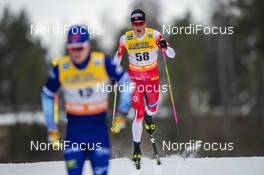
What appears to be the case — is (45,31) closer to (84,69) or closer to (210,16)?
(84,69)

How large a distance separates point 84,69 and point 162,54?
7.52ft

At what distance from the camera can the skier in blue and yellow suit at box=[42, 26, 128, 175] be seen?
6.20 meters

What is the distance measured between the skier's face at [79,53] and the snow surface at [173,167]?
9.44 ft

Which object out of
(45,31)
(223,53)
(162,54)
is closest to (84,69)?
(162,54)

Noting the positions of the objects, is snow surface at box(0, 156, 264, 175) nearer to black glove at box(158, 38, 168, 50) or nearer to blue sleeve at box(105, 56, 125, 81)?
black glove at box(158, 38, 168, 50)

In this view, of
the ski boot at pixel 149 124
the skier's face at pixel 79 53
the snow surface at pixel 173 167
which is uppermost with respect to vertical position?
the skier's face at pixel 79 53

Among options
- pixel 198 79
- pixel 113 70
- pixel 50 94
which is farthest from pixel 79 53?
pixel 198 79

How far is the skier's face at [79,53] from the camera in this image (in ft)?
20.1

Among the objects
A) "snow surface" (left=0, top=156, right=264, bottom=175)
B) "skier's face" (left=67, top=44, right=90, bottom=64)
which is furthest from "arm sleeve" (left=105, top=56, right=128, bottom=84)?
"snow surface" (left=0, top=156, right=264, bottom=175)

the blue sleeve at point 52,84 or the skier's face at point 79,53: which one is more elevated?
the skier's face at point 79,53

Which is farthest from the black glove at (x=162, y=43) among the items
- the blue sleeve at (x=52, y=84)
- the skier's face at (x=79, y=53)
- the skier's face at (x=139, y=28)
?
the blue sleeve at (x=52, y=84)

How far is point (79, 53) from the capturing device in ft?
20.1

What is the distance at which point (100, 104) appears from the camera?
6.28 meters

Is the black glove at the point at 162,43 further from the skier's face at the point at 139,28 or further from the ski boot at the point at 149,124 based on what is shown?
the ski boot at the point at 149,124
